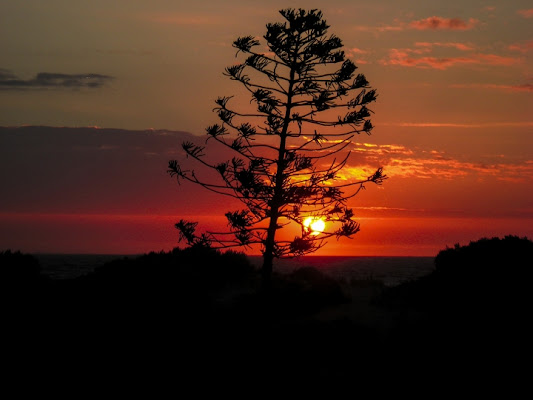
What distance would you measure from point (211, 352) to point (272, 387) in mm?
2177

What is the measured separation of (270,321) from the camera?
1786cm

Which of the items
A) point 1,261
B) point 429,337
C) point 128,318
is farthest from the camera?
point 1,261

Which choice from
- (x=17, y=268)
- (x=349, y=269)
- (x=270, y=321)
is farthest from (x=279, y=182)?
(x=349, y=269)

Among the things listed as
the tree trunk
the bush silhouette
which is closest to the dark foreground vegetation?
the bush silhouette

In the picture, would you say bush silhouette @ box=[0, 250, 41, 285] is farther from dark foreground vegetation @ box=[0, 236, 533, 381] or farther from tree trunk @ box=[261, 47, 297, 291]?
tree trunk @ box=[261, 47, 297, 291]

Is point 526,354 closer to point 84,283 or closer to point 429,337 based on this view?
point 429,337

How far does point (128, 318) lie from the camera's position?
1709 cm

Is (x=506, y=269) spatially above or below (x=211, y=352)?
A: above

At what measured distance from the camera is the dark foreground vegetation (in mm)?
15312

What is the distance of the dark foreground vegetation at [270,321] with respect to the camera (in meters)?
15.3

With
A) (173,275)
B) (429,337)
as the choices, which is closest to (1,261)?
(173,275)

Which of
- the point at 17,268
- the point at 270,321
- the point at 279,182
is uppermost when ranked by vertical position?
the point at 279,182

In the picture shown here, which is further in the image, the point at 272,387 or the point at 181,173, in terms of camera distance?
the point at 181,173

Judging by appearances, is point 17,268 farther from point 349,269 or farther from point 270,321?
point 349,269
